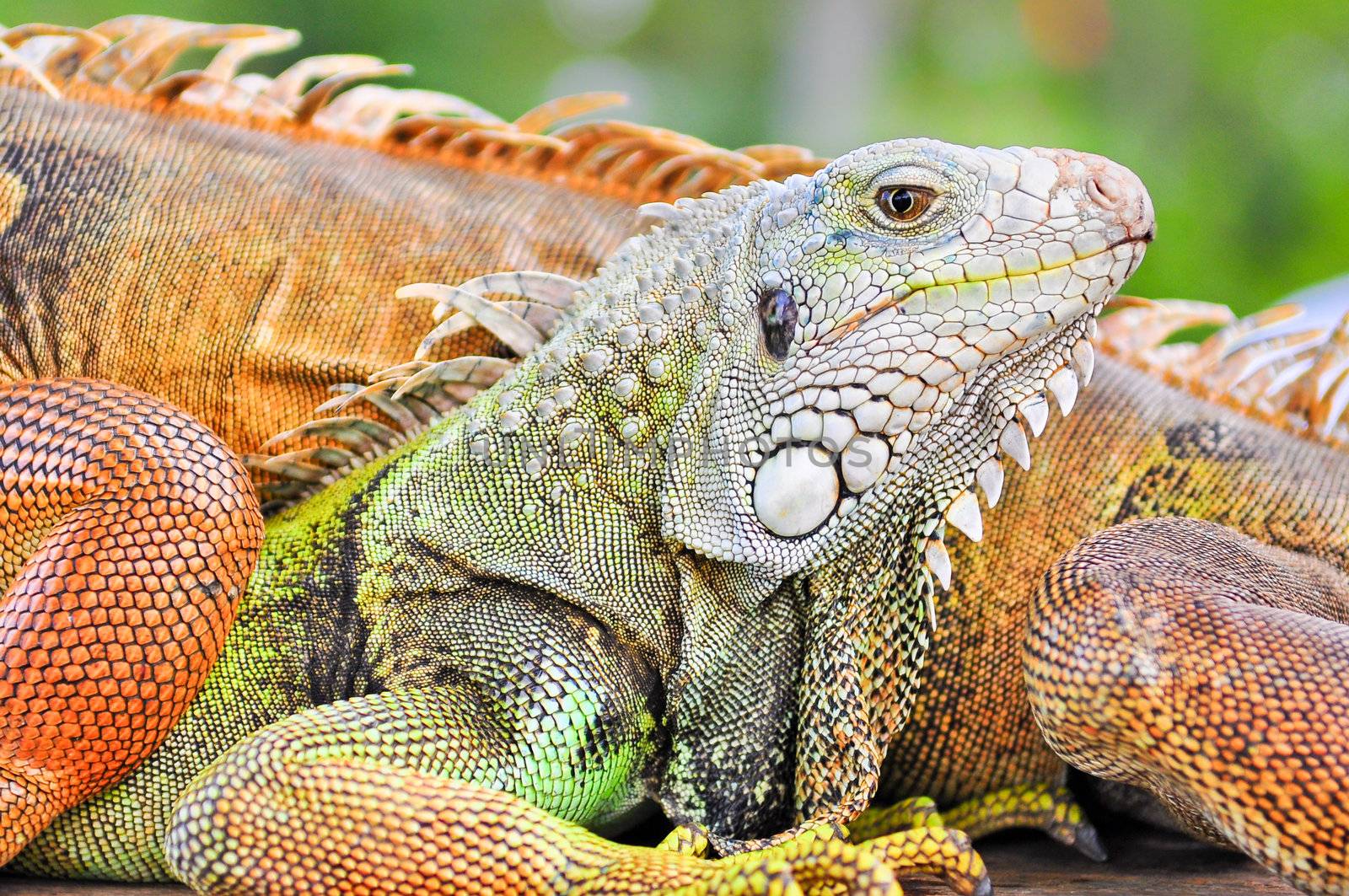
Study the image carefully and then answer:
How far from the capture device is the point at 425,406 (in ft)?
8.70

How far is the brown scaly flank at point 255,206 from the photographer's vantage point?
2824 mm

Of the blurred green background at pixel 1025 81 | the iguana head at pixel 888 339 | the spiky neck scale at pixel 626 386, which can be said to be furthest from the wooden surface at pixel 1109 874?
the blurred green background at pixel 1025 81

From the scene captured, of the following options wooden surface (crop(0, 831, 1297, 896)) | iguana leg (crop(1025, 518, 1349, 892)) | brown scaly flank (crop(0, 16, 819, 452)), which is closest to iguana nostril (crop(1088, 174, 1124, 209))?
iguana leg (crop(1025, 518, 1349, 892))

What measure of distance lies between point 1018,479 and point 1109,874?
0.87m

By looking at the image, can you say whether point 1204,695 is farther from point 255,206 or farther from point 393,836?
point 255,206

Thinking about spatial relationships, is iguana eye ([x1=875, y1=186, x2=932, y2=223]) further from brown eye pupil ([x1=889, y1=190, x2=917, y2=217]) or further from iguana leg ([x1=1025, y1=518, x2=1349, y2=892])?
iguana leg ([x1=1025, y1=518, x2=1349, y2=892])

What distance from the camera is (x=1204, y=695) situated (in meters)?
1.94

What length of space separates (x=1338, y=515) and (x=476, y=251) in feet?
7.13

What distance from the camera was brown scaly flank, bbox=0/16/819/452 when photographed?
2824mm

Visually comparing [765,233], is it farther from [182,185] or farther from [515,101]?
[515,101]

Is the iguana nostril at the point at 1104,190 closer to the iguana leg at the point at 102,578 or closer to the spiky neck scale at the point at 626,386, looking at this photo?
the spiky neck scale at the point at 626,386

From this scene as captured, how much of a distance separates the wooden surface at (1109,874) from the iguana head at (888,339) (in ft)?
2.42

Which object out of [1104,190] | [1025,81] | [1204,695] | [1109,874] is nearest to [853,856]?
[1204,695]

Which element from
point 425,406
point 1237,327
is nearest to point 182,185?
point 425,406
